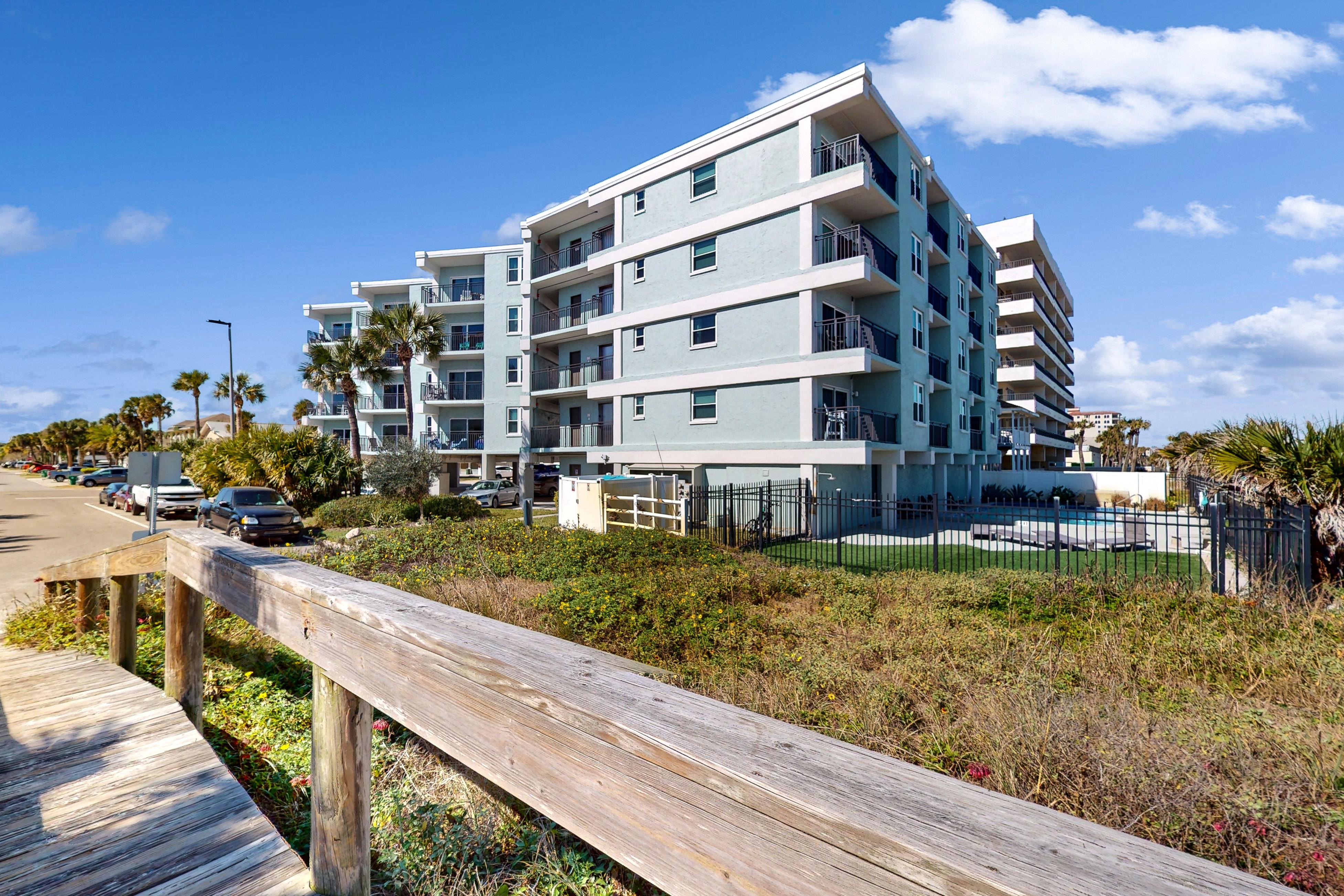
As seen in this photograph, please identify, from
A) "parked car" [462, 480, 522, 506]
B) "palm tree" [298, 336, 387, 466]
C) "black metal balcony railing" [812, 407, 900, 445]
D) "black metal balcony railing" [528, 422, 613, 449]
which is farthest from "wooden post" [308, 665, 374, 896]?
"palm tree" [298, 336, 387, 466]

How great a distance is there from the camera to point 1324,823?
9.75 ft

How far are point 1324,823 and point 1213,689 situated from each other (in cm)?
332

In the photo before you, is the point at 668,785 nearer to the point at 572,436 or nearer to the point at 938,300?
the point at 938,300

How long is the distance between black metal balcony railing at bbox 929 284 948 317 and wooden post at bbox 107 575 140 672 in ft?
94.4

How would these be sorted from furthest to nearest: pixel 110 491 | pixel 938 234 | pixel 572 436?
pixel 110 491
pixel 572 436
pixel 938 234

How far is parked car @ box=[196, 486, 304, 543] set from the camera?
65.4 feet

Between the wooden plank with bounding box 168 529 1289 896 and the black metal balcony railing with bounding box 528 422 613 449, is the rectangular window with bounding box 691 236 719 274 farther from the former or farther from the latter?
the wooden plank with bounding box 168 529 1289 896

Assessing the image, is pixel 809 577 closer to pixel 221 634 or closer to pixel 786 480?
pixel 221 634

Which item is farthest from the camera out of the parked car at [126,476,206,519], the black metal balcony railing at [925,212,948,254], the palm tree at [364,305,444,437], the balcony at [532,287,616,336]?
the palm tree at [364,305,444,437]

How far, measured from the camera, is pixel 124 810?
10.6ft

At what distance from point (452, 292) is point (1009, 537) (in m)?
35.8

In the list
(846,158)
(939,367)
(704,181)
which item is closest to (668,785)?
(846,158)

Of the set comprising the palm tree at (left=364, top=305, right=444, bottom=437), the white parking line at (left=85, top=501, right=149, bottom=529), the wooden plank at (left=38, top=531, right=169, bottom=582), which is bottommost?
the white parking line at (left=85, top=501, right=149, bottom=529)

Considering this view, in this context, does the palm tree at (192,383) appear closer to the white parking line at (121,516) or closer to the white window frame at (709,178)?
the white parking line at (121,516)
